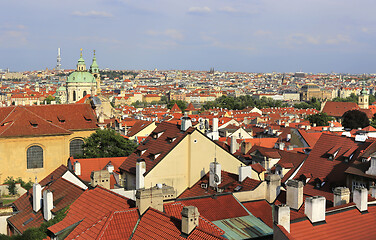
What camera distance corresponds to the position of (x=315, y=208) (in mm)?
13375


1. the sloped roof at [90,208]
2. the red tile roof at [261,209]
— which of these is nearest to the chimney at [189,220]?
the sloped roof at [90,208]

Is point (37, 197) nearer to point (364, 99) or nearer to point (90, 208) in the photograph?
point (90, 208)

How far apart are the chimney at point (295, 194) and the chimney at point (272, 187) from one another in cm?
333

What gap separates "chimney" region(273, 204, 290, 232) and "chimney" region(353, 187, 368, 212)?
3.43 m

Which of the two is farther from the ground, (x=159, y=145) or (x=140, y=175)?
(x=159, y=145)

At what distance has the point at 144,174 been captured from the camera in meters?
21.9

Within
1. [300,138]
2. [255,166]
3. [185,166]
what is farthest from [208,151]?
[300,138]

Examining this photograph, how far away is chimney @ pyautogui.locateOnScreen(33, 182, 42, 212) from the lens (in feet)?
66.8

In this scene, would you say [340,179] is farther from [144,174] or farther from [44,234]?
[44,234]

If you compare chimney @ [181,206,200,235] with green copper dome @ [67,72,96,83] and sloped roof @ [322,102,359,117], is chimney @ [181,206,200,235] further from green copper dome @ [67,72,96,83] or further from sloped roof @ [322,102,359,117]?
sloped roof @ [322,102,359,117]

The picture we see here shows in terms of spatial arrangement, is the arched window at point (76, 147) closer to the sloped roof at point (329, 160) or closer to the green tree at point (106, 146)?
the green tree at point (106, 146)

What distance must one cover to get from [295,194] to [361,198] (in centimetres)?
203

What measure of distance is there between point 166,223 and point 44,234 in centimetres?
564

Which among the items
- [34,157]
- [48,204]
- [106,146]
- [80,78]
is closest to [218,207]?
[48,204]
